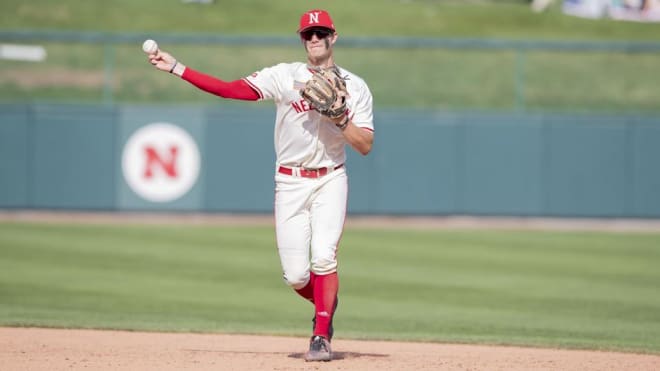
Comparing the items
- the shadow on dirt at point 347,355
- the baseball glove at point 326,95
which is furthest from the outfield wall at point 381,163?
the baseball glove at point 326,95

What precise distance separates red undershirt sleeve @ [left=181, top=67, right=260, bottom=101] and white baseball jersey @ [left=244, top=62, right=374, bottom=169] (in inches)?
2.1

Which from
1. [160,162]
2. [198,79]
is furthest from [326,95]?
[160,162]

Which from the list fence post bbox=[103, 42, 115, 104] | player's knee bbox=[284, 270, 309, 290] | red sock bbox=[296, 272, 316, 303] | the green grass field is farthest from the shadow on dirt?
fence post bbox=[103, 42, 115, 104]

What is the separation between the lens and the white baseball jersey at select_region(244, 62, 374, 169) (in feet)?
22.3

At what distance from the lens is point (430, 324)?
9.23 m

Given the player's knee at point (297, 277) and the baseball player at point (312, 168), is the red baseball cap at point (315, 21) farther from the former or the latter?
the player's knee at point (297, 277)

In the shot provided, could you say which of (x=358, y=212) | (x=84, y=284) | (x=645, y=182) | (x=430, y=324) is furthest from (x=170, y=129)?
(x=430, y=324)

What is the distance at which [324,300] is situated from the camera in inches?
270

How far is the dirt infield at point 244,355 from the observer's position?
6664mm

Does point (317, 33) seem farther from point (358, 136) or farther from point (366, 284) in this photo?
point (366, 284)

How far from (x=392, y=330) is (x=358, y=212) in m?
7.75

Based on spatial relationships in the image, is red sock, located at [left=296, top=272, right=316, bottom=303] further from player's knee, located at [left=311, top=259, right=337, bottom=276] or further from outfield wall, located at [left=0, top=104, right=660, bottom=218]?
outfield wall, located at [left=0, top=104, right=660, bottom=218]

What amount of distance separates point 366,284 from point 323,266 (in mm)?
4497

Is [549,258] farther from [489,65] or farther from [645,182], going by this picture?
[489,65]
